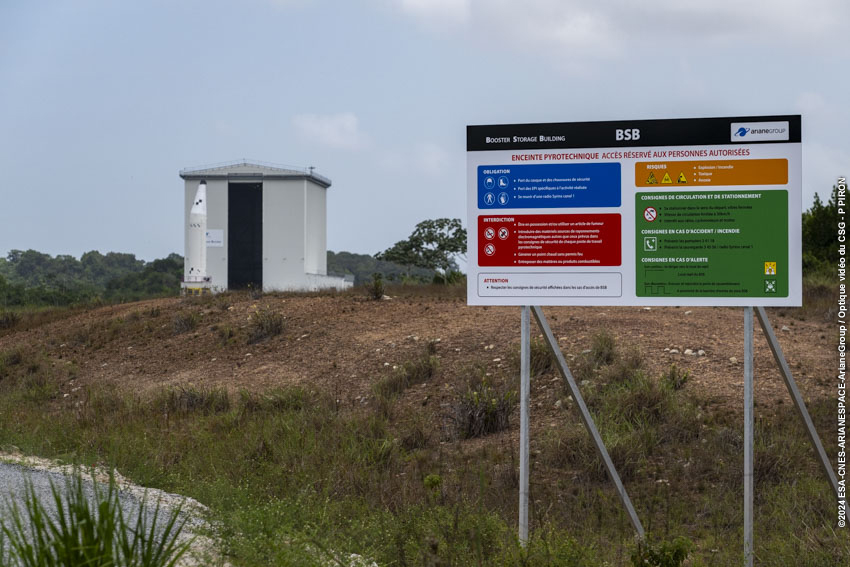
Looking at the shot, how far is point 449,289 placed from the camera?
58.5 feet

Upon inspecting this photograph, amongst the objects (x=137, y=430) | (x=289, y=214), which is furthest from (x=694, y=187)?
(x=289, y=214)

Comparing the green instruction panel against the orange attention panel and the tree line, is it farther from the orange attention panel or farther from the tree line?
the tree line

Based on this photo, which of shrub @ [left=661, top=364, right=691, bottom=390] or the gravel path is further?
shrub @ [left=661, top=364, right=691, bottom=390]

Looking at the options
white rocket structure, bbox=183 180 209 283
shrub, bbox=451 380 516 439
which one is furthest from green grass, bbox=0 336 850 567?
white rocket structure, bbox=183 180 209 283

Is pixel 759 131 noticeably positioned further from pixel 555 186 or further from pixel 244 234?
pixel 244 234

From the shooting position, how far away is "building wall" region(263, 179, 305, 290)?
157ft

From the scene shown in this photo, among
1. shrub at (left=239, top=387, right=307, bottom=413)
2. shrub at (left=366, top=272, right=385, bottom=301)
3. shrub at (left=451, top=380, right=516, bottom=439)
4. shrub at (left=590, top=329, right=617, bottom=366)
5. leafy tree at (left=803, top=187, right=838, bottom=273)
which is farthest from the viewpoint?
leafy tree at (left=803, top=187, right=838, bottom=273)

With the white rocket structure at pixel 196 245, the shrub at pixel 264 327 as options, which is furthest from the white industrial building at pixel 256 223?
the shrub at pixel 264 327

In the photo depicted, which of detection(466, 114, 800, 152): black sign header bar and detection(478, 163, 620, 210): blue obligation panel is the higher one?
detection(466, 114, 800, 152): black sign header bar

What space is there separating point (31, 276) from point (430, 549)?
76273 millimetres

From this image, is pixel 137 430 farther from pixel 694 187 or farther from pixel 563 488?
pixel 694 187

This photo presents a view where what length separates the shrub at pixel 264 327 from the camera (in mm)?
14844

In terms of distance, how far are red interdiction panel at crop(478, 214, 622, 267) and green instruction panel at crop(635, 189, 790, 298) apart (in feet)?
1.39

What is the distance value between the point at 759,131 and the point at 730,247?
0.81m
